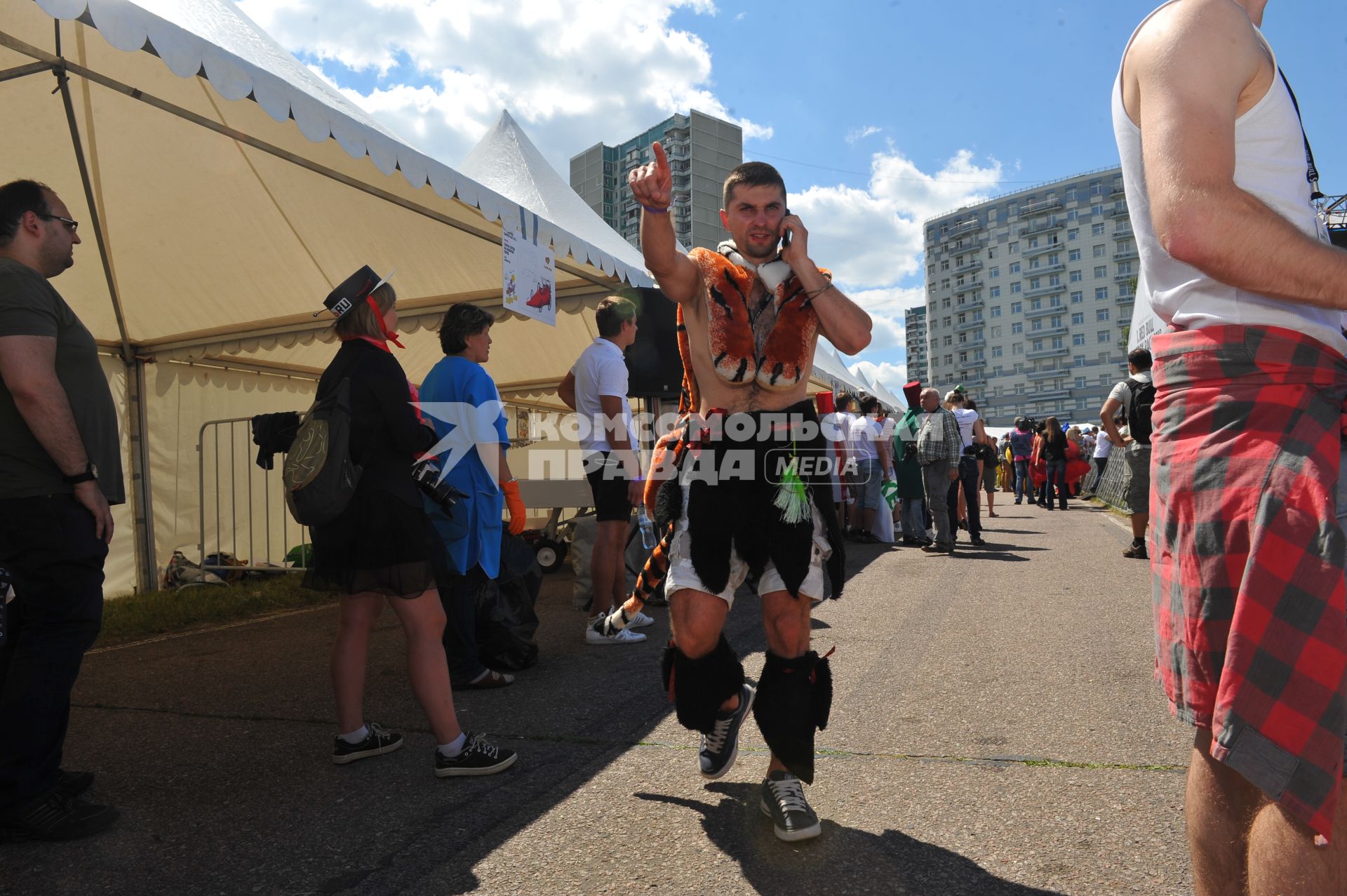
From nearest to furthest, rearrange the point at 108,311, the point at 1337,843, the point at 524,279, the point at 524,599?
the point at 1337,843 → the point at 524,599 → the point at 524,279 → the point at 108,311

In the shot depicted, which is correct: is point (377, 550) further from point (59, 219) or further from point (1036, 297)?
point (1036, 297)

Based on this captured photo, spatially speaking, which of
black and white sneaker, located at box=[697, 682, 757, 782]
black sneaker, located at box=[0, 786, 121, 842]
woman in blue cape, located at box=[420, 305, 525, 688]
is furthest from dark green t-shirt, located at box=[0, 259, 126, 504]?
black and white sneaker, located at box=[697, 682, 757, 782]

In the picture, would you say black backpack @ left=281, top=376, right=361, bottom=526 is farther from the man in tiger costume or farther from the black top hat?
the man in tiger costume

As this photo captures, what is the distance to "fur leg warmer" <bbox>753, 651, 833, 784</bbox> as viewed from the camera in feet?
7.43

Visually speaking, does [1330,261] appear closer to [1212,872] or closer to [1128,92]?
[1128,92]

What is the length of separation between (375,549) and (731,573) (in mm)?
1233

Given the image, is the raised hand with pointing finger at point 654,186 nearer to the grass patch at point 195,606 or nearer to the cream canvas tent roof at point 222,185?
the cream canvas tent roof at point 222,185

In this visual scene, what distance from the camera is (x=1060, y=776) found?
258 centimetres

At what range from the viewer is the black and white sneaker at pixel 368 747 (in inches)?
115

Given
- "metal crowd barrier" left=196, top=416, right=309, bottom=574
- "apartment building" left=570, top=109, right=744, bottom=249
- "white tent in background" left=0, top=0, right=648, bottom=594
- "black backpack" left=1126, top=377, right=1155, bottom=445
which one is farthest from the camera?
"apartment building" left=570, top=109, right=744, bottom=249

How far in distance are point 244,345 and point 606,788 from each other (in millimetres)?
7434

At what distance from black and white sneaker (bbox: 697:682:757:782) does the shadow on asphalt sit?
124 mm

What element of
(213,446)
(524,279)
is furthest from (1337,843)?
(213,446)

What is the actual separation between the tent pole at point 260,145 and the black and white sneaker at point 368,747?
3.53 metres
